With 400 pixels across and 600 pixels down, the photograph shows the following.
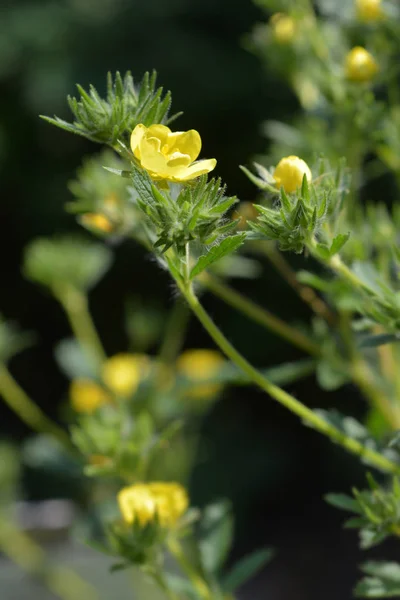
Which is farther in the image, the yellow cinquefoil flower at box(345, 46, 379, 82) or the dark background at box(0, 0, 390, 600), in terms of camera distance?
the dark background at box(0, 0, 390, 600)

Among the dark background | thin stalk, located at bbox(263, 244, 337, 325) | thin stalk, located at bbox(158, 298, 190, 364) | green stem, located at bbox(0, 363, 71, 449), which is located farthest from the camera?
the dark background

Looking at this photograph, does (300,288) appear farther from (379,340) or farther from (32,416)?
(32,416)

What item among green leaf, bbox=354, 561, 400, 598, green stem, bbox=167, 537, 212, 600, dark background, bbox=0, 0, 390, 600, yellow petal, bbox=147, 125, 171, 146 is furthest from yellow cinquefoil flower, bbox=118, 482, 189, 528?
dark background, bbox=0, 0, 390, 600

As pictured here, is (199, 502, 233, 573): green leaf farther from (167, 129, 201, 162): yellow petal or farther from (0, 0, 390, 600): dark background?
(0, 0, 390, 600): dark background

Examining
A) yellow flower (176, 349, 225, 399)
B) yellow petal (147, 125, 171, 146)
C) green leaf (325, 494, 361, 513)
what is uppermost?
yellow petal (147, 125, 171, 146)

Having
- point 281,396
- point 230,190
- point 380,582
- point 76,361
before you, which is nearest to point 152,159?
point 281,396

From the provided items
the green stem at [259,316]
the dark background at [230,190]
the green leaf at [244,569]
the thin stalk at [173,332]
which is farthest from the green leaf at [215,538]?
the dark background at [230,190]

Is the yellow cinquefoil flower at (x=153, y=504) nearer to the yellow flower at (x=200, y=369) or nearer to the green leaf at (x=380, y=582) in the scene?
the green leaf at (x=380, y=582)

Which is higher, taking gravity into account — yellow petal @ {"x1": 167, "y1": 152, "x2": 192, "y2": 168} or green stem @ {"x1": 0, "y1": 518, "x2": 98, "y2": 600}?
yellow petal @ {"x1": 167, "y1": 152, "x2": 192, "y2": 168}
